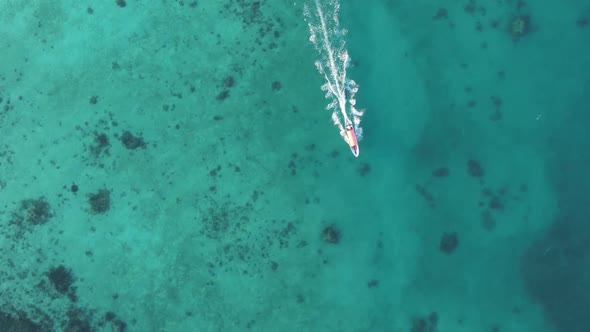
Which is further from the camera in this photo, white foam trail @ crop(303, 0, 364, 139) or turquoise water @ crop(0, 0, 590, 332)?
white foam trail @ crop(303, 0, 364, 139)

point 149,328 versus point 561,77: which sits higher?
point 561,77

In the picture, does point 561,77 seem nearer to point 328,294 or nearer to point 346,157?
point 346,157

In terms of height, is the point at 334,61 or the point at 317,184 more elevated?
the point at 334,61

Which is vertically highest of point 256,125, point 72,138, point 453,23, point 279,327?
point 453,23

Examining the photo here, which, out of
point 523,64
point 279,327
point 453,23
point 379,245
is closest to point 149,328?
point 279,327
